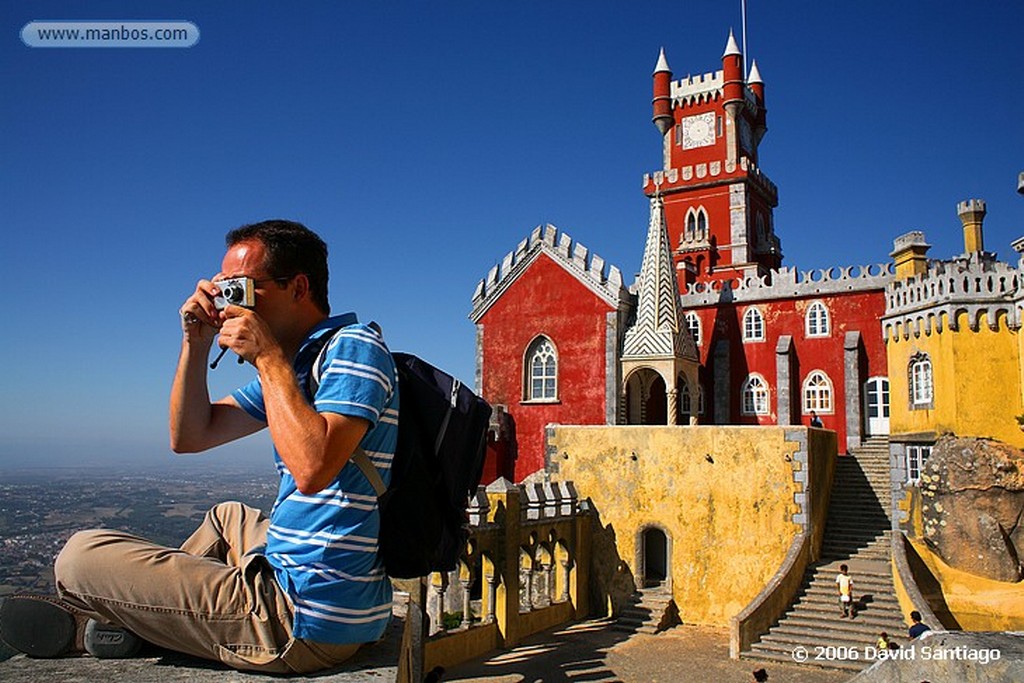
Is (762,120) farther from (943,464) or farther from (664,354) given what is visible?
(943,464)

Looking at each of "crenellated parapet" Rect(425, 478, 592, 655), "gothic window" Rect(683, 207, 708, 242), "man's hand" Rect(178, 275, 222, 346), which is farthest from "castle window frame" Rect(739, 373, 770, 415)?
"man's hand" Rect(178, 275, 222, 346)

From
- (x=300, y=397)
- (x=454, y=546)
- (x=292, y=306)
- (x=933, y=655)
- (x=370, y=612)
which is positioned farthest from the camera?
(x=933, y=655)

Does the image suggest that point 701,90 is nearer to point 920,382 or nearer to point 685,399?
point 685,399

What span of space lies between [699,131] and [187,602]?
3539 cm

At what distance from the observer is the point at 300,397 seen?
2420 mm

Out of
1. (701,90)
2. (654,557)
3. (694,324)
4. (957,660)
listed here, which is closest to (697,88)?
(701,90)

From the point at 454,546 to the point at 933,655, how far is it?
5.60 metres

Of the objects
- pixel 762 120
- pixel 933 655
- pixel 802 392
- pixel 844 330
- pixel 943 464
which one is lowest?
pixel 933 655

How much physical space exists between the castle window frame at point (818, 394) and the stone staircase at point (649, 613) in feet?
31.1

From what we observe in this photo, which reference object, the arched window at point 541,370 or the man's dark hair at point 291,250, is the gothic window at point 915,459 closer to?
the arched window at point 541,370


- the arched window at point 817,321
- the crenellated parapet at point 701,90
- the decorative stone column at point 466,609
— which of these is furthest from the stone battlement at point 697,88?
the decorative stone column at point 466,609

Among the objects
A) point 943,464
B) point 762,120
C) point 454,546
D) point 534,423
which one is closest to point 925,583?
point 943,464

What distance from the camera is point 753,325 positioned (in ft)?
88.8

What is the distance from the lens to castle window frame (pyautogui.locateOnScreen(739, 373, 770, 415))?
26609mm
